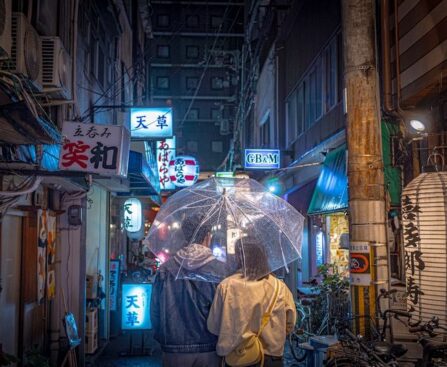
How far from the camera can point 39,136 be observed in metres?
6.23

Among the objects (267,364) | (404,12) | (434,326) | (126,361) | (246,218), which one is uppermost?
(404,12)

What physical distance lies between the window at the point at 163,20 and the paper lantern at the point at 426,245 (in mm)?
51074

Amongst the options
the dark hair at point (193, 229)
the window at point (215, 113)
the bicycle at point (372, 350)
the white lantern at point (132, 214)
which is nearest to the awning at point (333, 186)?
the bicycle at point (372, 350)

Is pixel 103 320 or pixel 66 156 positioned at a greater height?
pixel 66 156

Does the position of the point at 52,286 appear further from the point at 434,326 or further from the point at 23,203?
the point at 434,326

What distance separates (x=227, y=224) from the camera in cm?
681

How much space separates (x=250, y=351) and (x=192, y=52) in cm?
5137

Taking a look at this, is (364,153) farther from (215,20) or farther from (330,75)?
(215,20)

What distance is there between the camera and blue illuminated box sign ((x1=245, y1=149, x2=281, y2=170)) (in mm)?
20047

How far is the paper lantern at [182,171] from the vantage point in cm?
2652

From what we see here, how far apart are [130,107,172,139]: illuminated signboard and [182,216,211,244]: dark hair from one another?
8.76m

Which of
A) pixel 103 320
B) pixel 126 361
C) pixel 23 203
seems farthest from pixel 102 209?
pixel 23 203

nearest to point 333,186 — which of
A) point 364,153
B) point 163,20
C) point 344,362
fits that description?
point 364,153

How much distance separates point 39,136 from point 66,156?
164 centimetres
